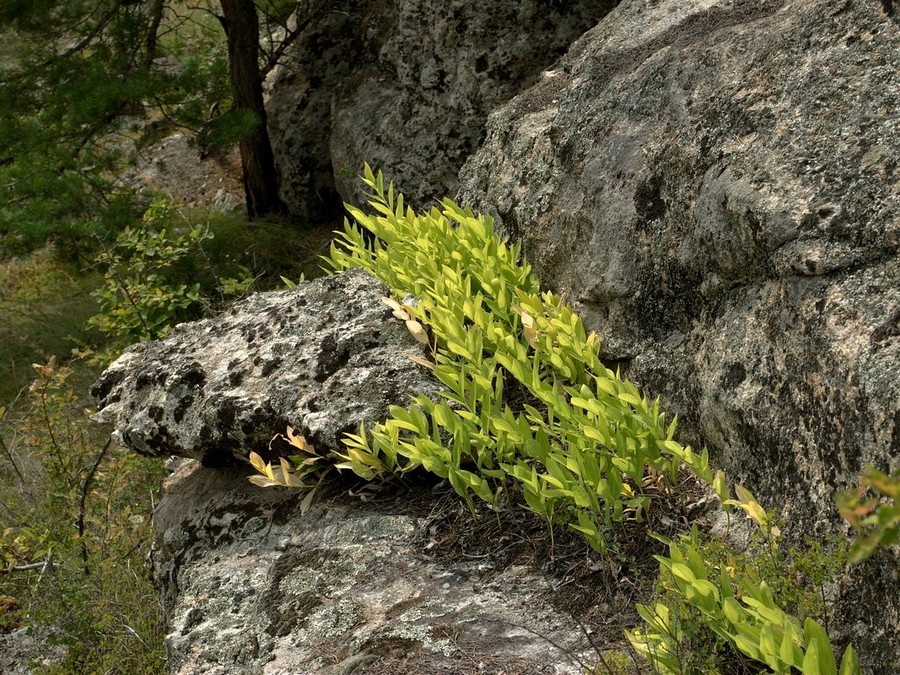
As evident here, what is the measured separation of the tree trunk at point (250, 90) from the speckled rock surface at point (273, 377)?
14.1 feet

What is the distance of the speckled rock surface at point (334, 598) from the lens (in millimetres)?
2434

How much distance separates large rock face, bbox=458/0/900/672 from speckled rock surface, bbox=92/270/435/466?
75cm

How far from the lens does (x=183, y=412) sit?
3.62m

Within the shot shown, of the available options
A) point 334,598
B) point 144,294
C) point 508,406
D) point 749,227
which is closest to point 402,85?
point 144,294

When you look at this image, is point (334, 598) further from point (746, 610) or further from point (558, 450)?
point (746, 610)

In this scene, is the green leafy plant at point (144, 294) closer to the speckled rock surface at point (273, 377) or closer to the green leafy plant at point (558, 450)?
the speckled rock surface at point (273, 377)

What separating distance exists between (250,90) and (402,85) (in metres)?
1.59

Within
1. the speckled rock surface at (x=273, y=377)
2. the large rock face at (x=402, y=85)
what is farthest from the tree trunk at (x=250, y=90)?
the speckled rock surface at (x=273, y=377)

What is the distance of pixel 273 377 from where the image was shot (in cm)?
347

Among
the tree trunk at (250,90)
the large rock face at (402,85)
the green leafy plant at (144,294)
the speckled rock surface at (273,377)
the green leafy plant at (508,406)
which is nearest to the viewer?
the green leafy plant at (508,406)

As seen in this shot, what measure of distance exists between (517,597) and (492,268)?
55.2 inches

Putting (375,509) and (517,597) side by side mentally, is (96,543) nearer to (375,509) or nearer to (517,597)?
(375,509)

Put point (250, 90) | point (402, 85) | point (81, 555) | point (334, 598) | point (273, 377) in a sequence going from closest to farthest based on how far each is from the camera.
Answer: point (334, 598) < point (273, 377) < point (81, 555) < point (402, 85) < point (250, 90)

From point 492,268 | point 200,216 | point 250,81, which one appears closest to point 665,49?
point 492,268
